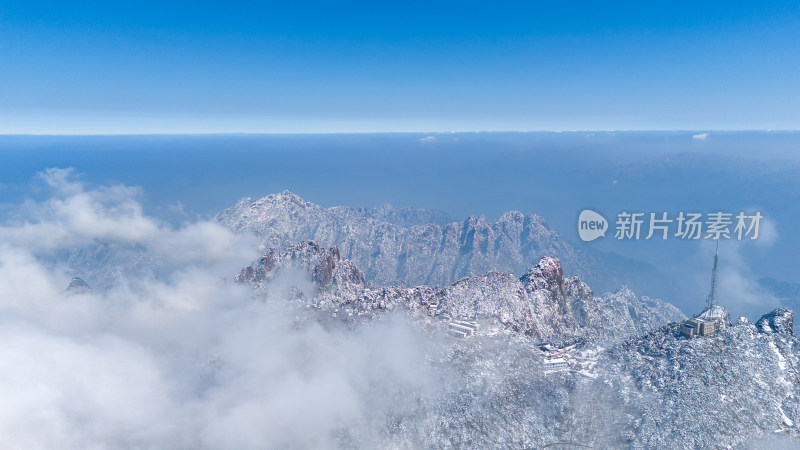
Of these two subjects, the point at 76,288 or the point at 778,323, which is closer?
the point at 778,323

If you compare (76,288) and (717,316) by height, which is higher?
(717,316)

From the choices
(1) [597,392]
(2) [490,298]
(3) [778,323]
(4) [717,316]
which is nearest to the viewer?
(1) [597,392]

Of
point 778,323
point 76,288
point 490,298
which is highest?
point 778,323

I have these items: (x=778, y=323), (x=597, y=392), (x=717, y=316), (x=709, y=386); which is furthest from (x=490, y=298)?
(x=778, y=323)

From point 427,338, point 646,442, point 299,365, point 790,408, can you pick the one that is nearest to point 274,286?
point 299,365

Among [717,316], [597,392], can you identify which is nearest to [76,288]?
[597,392]

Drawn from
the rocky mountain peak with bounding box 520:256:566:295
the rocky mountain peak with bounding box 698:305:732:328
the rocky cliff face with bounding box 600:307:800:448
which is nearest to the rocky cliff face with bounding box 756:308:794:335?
the rocky cliff face with bounding box 600:307:800:448

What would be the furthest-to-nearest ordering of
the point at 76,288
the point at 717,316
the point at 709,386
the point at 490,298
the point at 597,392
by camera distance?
the point at 76,288, the point at 490,298, the point at 717,316, the point at 597,392, the point at 709,386

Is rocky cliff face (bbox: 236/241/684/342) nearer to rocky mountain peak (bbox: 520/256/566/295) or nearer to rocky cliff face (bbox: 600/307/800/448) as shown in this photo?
rocky mountain peak (bbox: 520/256/566/295)

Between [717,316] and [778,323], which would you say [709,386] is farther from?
[778,323]

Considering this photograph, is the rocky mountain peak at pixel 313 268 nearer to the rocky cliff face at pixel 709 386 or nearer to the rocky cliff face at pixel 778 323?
the rocky cliff face at pixel 709 386

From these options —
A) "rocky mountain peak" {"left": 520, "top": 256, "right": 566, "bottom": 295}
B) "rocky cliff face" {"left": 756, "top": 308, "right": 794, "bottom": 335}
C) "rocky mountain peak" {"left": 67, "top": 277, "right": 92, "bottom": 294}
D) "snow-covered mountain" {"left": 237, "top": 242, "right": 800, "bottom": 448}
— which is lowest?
"rocky mountain peak" {"left": 67, "top": 277, "right": 92, "bottom": 294}

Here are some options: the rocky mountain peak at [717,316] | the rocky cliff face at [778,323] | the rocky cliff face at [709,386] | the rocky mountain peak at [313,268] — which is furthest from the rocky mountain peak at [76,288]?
the rocky cliff face at [778,323]
